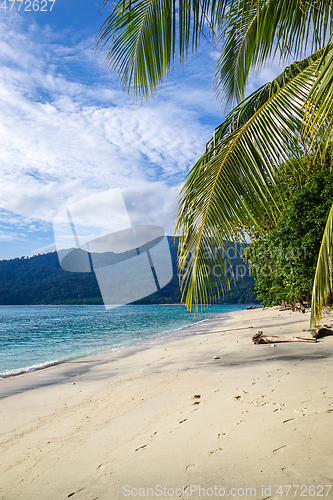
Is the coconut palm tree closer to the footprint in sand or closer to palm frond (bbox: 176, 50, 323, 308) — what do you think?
palm frond (bbox: 176, 50, 323, 308)

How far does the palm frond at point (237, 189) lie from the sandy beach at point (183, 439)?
123cm

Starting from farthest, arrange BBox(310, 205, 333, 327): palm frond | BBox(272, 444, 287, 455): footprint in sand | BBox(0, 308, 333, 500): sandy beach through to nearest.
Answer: BBox(310, 205, 333, 327): palm frond → BBox(272, 444, 287, 455): footprint in sand → BBox(0, 308, 333, 500): sandy beach

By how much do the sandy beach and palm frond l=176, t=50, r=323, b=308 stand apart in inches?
48.3

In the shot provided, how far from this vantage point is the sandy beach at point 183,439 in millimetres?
1892

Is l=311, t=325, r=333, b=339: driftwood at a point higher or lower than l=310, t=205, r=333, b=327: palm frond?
lower

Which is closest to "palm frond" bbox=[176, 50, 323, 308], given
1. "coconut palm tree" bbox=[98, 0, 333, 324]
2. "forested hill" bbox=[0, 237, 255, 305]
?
"coconut palm tree" bbox=[98, 0, 333, 324]

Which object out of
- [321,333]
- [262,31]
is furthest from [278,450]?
[321,333]

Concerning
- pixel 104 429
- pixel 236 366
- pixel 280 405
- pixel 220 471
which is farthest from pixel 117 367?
pixel 220 471

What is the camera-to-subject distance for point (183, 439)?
250 cm

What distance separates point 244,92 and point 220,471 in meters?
4.33

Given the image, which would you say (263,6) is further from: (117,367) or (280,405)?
(117,367)

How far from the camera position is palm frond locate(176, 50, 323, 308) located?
2.64m

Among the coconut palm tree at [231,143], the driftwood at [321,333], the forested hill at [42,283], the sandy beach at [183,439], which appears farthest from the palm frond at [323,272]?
the forested hill at [42,283]

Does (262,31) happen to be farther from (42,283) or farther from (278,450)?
(42,283)
